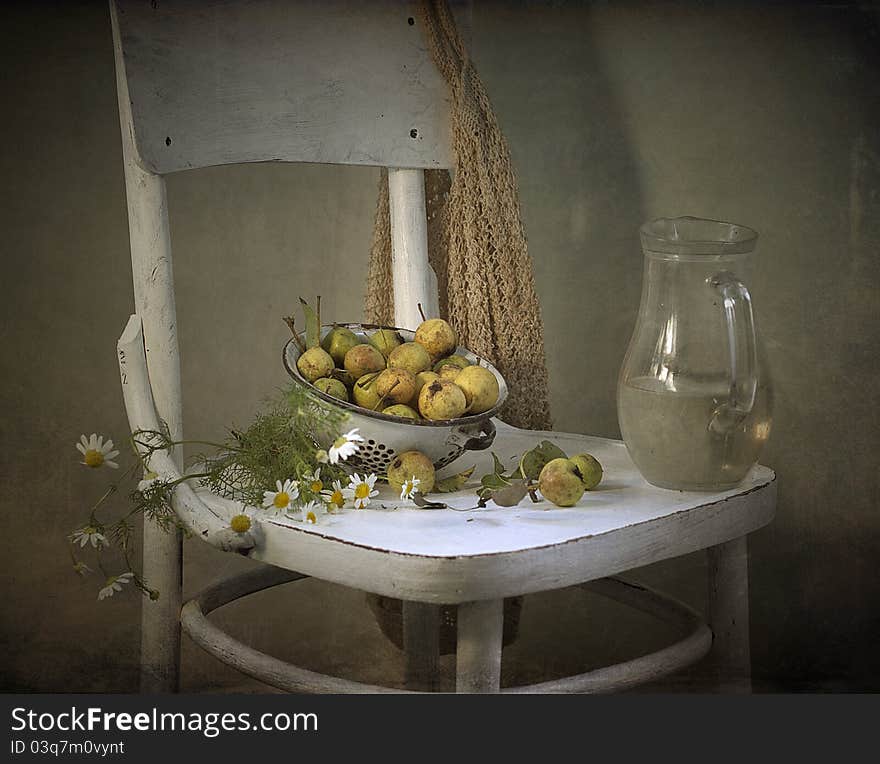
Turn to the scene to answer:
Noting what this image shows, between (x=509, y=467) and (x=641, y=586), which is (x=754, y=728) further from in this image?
(x=509, y=467)

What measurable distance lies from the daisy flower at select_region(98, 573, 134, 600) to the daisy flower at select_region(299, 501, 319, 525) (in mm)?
203

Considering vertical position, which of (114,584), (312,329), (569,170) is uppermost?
(569,170)

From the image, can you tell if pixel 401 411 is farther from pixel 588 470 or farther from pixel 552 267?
pixel 552 267

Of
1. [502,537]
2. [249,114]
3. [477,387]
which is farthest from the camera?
[249,114]

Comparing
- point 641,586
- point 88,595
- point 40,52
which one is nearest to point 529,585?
point 641,586

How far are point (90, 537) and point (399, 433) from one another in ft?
1.10

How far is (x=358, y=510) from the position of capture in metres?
0.83

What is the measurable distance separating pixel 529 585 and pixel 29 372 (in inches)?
20.1

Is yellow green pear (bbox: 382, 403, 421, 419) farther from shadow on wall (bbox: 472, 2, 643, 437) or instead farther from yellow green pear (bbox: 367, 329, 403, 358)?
shadow on wall (bbox: 472, 2, 643, 437)

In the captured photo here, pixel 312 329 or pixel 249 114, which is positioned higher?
pixel 249 114

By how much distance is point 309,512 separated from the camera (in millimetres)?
803

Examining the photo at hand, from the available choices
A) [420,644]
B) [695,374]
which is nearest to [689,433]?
[695,374]

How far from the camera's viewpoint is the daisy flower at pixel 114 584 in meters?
0.94

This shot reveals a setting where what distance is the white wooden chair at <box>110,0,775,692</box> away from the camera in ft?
2.49
